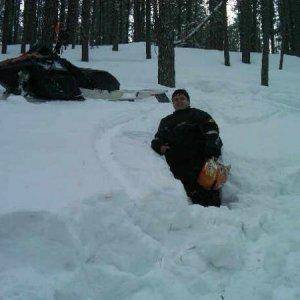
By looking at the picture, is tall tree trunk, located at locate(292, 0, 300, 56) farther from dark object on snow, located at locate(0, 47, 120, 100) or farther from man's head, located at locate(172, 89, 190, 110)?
man's head, located at locate(172, 89, 190, 110)

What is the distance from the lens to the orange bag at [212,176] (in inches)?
203

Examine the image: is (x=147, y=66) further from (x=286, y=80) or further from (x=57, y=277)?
(x=57, y=277)

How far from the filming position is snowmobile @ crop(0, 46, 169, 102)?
7.59 meters

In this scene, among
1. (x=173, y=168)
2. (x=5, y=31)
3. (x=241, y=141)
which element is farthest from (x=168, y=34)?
(x=5, y=31)

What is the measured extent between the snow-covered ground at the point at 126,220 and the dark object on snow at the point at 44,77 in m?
1.09

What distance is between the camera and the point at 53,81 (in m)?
7.62

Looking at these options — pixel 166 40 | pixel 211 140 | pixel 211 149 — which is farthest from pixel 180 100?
pixel 166 40

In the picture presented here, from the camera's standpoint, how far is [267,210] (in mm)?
4672

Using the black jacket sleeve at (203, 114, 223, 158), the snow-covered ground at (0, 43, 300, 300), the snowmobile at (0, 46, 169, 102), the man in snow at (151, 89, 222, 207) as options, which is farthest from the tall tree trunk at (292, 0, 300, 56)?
the black jacket sleeve at (203, 114, 223, 158)

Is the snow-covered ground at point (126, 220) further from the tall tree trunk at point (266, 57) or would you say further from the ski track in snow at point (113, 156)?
the tall tree trunk at point (266, 57)

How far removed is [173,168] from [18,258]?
9.18ft

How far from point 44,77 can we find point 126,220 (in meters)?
4.67

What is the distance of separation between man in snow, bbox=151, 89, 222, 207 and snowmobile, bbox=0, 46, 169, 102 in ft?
8.30

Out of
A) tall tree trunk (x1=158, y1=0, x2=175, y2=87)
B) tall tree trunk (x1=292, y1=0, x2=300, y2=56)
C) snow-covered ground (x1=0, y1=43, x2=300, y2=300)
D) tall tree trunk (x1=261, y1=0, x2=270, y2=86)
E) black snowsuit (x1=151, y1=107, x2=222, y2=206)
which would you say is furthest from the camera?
tall tree trunk (x1=292, y1=0, x2=300, y2=56)
